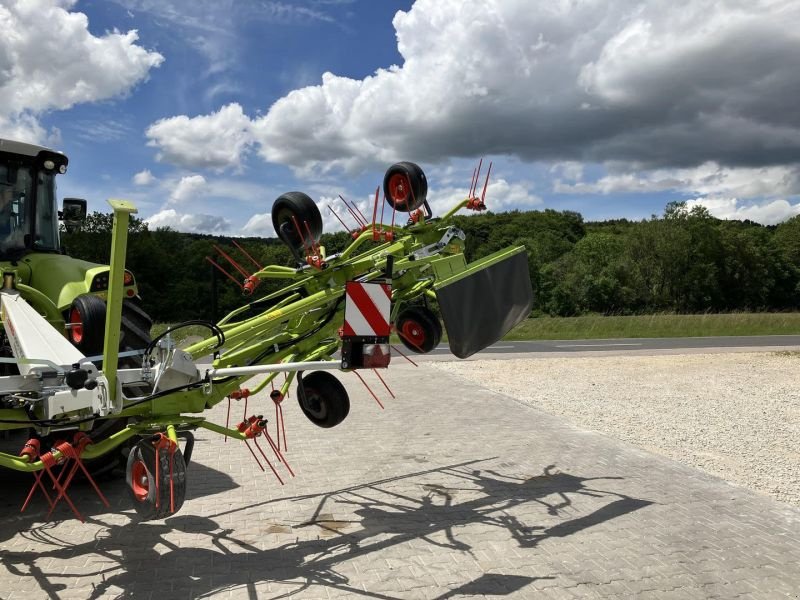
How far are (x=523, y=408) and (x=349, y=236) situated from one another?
5.18m

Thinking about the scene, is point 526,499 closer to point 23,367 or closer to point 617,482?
point 617,482

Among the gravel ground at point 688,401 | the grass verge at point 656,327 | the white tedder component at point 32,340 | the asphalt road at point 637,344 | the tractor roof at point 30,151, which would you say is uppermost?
the tractor roof at point 30,151

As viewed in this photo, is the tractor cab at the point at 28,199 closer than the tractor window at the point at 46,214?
Yes

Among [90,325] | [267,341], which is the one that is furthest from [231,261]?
[90,325]

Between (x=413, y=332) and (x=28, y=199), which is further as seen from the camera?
(x=28, y=199)

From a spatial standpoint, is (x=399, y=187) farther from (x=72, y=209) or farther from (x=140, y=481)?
(x=72, y=209)

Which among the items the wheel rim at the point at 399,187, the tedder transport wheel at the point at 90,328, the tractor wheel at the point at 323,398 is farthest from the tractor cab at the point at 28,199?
the wheel rim at the point at 399,187

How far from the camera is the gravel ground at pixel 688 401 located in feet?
22.2

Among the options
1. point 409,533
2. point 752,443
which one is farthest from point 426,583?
point 752,443

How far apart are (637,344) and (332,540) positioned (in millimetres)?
18018

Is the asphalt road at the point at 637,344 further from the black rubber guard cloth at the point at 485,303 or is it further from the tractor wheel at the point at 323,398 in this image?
the black rubber guard cloth at the point at 485,303

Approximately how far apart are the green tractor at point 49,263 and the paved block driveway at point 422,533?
1310mm

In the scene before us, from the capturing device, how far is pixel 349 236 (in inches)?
200

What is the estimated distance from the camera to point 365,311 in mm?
3705
